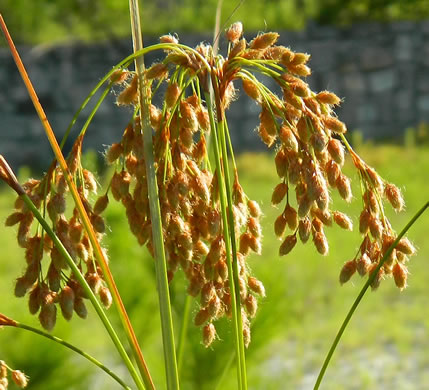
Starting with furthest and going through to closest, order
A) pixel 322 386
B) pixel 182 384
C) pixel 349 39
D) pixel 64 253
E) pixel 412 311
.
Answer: pixel 349 39 < pixel 412 311 < pixel 322 386 < pixel 182 384 < pixel 64 253

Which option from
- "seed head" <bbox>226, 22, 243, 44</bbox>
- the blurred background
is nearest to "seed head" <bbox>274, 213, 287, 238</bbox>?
"seed head" <bbox>226, 22, 243, 44</bbox>

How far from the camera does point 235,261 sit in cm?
102

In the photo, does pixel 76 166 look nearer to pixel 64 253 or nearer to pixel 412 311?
pixel 64 253

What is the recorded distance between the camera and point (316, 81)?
7211 millimetres

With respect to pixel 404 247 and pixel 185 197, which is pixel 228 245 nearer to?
pixel 185 197

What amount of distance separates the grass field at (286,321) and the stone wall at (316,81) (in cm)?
62

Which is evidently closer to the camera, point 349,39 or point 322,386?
point 322,386

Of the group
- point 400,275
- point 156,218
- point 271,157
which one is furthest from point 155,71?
point 271,157

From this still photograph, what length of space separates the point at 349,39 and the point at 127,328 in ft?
21.3

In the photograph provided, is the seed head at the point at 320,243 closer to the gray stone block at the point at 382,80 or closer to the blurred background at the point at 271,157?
the blurred background at the point at 271,157

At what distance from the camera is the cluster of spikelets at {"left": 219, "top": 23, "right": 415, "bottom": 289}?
3.26 feet

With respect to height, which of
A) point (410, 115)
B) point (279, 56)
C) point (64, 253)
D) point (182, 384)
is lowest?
point (410, 115)

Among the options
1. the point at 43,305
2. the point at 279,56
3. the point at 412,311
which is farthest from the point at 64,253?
the point at 412,311

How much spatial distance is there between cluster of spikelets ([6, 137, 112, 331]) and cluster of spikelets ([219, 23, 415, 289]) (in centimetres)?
23
